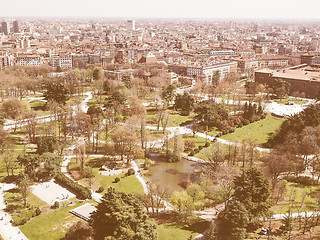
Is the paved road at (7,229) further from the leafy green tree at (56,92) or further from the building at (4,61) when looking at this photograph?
the building at (4,61)

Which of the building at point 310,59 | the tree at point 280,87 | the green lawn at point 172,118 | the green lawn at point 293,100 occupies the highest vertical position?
the building at point 310,59

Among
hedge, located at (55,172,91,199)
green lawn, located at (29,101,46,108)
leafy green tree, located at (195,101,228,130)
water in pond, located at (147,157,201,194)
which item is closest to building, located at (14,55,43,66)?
green lawn, located at (29,101,46,108)

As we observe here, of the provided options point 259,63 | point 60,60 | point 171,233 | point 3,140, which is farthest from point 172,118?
point 259,63

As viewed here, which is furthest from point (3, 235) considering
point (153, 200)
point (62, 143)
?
point (62, 143)

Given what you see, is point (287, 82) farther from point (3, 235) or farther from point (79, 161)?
point (3, 235)

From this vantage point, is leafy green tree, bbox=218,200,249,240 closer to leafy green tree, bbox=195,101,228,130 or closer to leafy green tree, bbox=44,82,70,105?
leafy green tree, bbox=195,101,228,130

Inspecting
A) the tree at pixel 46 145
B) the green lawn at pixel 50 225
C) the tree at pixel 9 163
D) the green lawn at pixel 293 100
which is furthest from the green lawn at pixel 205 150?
the green lawn at pixel 293 100

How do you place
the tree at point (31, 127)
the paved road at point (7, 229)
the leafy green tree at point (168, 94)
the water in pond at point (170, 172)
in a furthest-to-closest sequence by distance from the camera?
the leafy green tree at point (168, 94) < the tree at point (31, 127) < the water in pond at point (170, 172) < the paved road at point (7, 229)
